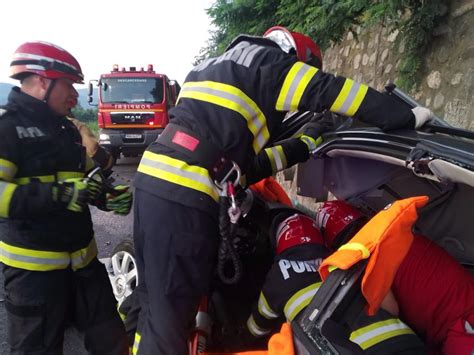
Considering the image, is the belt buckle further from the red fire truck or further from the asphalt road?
the red fire truck

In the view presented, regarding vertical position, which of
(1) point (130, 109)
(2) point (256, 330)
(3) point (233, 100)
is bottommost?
(1) point (130, 109)

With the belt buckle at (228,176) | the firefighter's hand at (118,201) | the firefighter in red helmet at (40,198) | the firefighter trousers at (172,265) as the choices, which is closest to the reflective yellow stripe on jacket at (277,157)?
the belt buckle at (228,176)

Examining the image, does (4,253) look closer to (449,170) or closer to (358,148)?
(358,148)

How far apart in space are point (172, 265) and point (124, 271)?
153 centimetres

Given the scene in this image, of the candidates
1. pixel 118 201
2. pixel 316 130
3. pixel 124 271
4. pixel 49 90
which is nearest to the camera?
pixel 49 90

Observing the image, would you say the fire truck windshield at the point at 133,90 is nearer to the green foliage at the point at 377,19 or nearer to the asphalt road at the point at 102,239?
the asphalt road at the point at 102,239

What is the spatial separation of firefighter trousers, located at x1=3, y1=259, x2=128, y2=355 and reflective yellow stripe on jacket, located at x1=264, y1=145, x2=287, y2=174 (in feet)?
3.98

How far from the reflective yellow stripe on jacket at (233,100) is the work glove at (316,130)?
1.66 feet

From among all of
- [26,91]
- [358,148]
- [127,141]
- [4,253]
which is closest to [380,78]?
[358,148]

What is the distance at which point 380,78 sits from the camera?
14.3 feet

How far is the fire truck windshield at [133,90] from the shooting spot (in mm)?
11445

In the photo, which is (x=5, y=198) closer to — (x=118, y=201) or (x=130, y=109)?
(x=118, y=201)

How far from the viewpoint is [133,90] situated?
457 inches

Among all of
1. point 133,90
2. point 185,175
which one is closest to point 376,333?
point 185,175
